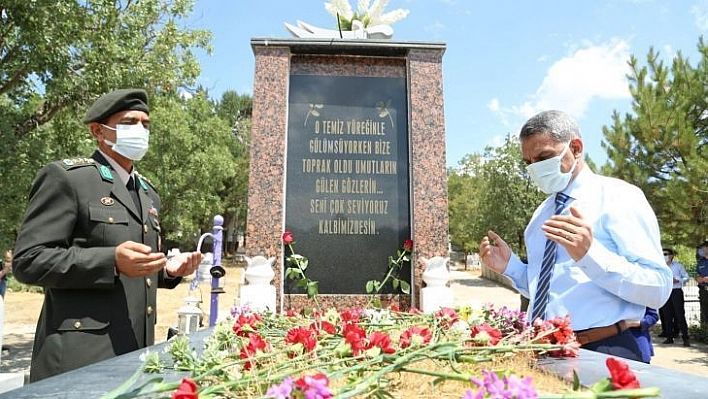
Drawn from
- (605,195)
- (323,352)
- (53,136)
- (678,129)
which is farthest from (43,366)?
(678,129)

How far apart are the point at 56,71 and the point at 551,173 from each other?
6225mm

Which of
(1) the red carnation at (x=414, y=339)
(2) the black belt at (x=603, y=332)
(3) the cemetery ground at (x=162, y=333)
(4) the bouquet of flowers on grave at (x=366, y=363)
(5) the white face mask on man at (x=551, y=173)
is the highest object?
(5) the white face mask on man at (x=551, y=173)

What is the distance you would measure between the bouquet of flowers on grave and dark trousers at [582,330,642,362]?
433mm

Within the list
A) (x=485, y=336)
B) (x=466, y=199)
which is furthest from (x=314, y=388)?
(x=466, y=199)

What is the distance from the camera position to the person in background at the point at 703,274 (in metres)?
9.20

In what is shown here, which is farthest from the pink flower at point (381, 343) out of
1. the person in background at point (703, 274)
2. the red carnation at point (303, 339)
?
the person in background at point (703, 274)

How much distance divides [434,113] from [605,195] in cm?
296

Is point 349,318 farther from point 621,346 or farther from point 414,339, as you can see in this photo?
point 621,346

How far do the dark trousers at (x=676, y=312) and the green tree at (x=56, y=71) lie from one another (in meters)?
9.69

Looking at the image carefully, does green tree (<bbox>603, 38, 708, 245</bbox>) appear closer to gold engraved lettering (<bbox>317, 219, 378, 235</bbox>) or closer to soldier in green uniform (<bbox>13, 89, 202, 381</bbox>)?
gold engraved lettering (<bbox>317, 219, 378, 235</bbox>)

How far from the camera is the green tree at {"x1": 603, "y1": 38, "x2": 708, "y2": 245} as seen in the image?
9719 millimetres

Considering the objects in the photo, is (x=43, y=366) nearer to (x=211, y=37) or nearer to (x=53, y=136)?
(x=53, y=136)

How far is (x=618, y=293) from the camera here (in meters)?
1.92

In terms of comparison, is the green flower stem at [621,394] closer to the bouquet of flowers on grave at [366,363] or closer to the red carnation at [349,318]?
the bouquet of flowers on grave at [366,363]
